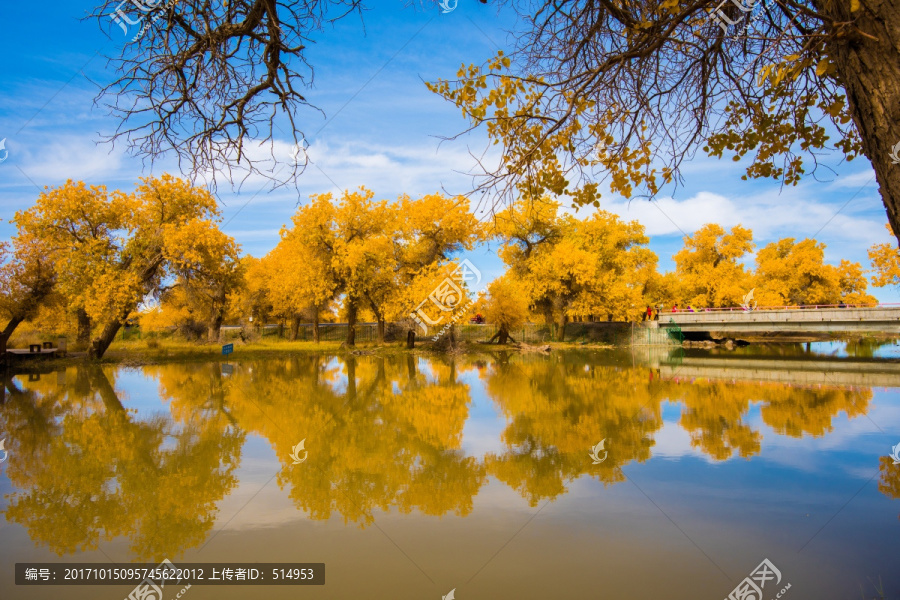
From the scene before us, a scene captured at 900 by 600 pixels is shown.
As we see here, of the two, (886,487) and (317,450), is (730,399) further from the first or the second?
(317,450)

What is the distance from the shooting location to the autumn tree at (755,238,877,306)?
41.7 meters

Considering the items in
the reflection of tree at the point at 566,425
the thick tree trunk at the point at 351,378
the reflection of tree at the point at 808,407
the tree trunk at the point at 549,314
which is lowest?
the reflection of tree at the point at 808,407

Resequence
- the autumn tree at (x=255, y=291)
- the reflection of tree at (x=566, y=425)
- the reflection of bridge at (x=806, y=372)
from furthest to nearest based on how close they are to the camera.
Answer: the autumn tree at (x=255, y=291)
the reflection of bridge at (x=806, y=372)
the reflection of tree at (x=566, y=425)

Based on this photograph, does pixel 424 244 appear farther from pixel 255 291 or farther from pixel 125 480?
pixel 125 480

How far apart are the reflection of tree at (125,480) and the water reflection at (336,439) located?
0.08ft

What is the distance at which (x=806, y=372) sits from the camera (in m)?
19.2

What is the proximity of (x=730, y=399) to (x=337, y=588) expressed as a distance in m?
11.3

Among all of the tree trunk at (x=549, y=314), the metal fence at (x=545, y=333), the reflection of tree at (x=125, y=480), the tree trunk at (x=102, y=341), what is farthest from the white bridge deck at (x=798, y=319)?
the tree trunk at (x=102, y=341)

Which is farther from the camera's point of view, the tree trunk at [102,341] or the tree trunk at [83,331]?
the tree trunk at [83,331]

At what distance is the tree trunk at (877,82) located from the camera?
2824mm

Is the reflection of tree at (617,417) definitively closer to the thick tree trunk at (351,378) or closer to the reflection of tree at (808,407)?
the reflection of tree at (808,407)

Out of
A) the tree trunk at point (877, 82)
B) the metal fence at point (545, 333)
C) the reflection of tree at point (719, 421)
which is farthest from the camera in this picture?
the metal fence at point (545, 333)

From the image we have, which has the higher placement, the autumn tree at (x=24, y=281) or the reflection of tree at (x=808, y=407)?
the autumn tree at (x=24, y=281)

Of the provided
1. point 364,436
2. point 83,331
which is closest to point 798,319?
point 364,436
